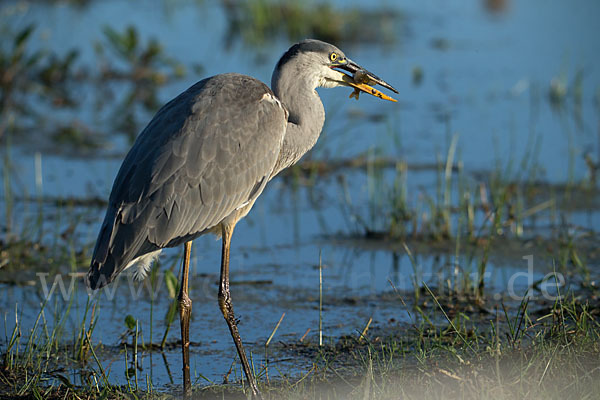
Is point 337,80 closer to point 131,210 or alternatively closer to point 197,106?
point 197,106

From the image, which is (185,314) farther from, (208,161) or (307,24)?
(307,24)

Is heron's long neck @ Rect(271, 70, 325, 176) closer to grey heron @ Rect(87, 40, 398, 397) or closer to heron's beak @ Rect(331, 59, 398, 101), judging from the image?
grey heron @ Rect(87, 40, 398, 397)

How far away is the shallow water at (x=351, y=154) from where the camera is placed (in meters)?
5.58

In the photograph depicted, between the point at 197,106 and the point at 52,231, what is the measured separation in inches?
96.4

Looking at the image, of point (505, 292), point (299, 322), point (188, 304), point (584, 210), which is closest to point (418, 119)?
point (584, 210)

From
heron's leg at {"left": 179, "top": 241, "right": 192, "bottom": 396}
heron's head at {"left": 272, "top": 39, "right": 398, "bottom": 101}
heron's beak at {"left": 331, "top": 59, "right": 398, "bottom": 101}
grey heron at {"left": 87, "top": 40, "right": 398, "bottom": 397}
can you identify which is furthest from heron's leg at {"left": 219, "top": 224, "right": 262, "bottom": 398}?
heron's beak at {"left": 331, "top": 59, "right": 398, "bottom": 101}

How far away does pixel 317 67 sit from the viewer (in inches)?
201

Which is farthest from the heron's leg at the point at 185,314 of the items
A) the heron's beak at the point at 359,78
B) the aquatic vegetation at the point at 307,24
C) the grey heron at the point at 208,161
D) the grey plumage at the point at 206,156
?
the aquatic vegetation at the point at 307,24

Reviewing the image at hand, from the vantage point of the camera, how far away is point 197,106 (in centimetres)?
468

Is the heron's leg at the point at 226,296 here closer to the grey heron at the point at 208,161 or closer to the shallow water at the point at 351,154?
the grey heron at the point at 208,161

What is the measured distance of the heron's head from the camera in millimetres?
5059

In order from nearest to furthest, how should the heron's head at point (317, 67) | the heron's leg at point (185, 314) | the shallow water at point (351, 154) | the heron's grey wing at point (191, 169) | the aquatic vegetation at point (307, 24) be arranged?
the heron's grey wing at point (191, 169) → the heron's leg at point (185, 314) → the heron's head at point (317, 67) → the shallow water at point (351, 154) → the aquatic vegetation at point (307, 24)

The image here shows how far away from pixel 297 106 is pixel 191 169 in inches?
31.7

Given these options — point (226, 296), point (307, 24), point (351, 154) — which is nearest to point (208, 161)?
point (226, 296)
